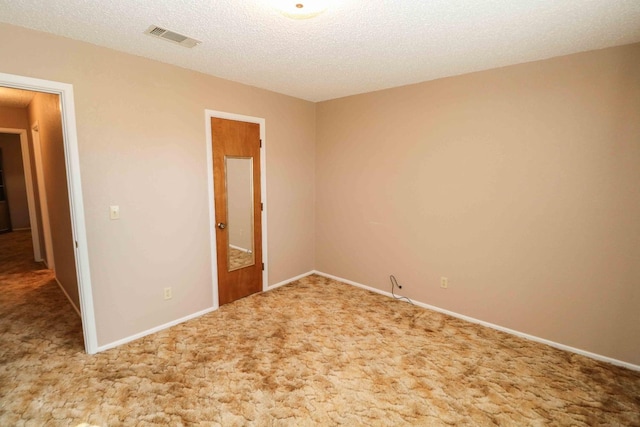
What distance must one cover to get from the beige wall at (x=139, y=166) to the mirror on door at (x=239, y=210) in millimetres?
300

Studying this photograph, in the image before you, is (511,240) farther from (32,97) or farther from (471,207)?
(32,97)

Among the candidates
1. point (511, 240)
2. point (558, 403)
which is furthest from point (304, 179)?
point (558, 403)

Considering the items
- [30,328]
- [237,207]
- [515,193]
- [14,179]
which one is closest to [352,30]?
[515,193]

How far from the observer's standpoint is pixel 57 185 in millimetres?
3262

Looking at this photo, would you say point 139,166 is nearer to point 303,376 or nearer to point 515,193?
point 303,376

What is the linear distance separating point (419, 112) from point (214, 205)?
2.44 meters

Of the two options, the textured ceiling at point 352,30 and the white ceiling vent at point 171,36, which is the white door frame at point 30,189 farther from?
the white ceiling vent at point 171,36

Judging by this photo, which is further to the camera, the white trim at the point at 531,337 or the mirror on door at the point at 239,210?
the mirror on door at the point at 239,210

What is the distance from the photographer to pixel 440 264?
3.30 meters

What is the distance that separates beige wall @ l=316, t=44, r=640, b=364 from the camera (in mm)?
2338

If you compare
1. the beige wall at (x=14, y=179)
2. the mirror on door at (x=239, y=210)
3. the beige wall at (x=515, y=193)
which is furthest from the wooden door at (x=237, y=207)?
the beige wall at (x=14, y=179)

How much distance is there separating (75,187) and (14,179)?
7621mm

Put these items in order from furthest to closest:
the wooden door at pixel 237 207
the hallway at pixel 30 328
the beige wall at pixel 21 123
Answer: the beige wall at pixel 21 123, the wooden door at pixel 237 207, the hallway at pixel 30 328

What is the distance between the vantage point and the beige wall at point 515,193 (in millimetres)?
2338
